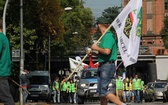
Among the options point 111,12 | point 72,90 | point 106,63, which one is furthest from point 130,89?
point 111,12

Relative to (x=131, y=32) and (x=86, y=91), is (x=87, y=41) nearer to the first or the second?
(x=86, y=91)

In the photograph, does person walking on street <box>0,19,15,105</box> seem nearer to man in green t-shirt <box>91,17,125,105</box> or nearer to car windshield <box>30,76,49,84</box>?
man in green t-shirt <box>91,17,125,105</box>

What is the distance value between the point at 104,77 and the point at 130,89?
2826cm

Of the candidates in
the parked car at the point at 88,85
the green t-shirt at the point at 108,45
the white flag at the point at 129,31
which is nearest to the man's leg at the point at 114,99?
the green t-shirt at the point at 108,45

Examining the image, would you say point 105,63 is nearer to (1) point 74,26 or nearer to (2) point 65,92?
(2) point 65,92

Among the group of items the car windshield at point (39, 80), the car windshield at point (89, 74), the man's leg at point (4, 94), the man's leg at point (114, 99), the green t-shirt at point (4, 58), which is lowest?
the car windshield at point (39, 80)

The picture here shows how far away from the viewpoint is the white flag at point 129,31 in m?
Answer: 13.0

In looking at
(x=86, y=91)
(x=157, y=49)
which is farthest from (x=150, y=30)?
(x=86, y=91)

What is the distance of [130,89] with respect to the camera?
39.4m

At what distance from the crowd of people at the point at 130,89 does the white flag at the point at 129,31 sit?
77.7 feet

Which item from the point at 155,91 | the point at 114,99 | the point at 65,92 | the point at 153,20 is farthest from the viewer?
the point at 153,20

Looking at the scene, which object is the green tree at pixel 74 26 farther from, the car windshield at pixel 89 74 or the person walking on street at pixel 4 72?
the person walking on street at pixel 4 72

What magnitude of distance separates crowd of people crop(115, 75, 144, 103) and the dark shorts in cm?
2558

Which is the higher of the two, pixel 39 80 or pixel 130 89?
pixel 39 80
